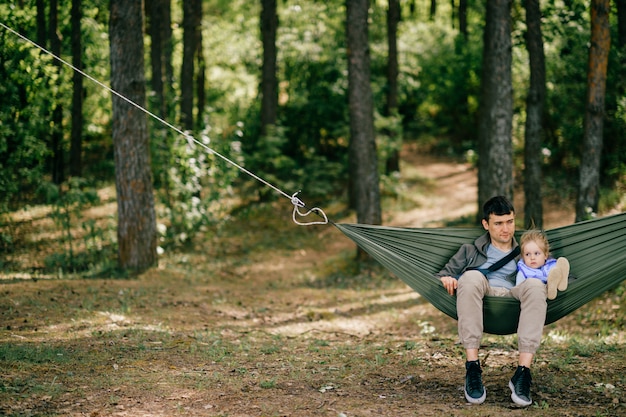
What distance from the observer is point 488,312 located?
11.7 ft

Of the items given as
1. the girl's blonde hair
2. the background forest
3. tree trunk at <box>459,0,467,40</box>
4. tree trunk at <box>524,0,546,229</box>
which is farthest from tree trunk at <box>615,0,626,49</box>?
tree trunk at <box>459,0,467,40</box>

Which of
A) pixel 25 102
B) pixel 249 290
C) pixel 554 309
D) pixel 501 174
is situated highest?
pixel 25 102

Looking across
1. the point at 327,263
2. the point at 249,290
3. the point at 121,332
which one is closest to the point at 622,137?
the point at 327,263

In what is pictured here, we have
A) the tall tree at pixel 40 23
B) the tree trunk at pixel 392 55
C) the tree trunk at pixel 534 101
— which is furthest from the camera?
the tree trunk at pixel 392 55

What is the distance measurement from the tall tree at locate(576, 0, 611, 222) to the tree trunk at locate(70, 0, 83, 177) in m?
7.39

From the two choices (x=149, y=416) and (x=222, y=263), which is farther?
(x=222, y=263)

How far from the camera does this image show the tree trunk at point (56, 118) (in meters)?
9.88

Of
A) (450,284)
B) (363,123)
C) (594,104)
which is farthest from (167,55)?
(450,284)

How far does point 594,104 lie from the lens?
6.93m

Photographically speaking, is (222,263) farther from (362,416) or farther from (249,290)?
(362,416)

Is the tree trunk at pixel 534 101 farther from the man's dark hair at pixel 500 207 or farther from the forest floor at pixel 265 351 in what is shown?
the man's dark hair at pixel 500 207

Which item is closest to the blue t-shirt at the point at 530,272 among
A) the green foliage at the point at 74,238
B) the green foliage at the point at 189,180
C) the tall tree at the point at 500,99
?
the tall tree at the point at 500,99

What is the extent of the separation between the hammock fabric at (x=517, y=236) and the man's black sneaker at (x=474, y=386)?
0.29 metres

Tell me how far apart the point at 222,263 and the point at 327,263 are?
1.53 metres
